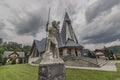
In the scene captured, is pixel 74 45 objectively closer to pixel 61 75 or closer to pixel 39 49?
pixel 39 49

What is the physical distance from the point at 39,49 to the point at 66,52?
32.1 feet

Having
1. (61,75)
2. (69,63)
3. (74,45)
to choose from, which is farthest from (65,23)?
(61,75)

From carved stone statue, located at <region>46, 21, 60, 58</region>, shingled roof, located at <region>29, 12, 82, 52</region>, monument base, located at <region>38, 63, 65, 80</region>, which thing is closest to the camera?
monument base, located at <region>38, 63, 65, 80</region>

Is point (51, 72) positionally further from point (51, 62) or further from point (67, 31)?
point (67, 31)

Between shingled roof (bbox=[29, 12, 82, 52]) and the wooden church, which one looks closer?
the wooden church

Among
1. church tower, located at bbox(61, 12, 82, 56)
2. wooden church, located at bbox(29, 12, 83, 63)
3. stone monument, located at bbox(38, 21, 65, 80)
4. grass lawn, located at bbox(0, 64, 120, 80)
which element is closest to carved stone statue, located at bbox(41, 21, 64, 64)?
stone monument, located at bbox(38, 21, 65, 80)

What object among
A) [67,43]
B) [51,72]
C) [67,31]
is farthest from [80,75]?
[67,31]

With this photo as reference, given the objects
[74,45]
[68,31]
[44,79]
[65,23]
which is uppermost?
[65,23]

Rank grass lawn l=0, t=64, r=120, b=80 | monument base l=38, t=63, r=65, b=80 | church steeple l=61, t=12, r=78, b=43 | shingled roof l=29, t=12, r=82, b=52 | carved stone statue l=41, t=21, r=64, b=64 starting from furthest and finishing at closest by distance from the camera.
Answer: church steeple l=61, t=12, r=78, b=43 < shingled roof l=29, t=12, r=82, b=52 < grass lawn l=0, t=64, r=120, b=80 < carved stone statue l=41, t=21, r=64, b=64 < monument base l=38, t=63, r=65, b=80

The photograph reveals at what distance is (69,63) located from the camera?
64.7ft

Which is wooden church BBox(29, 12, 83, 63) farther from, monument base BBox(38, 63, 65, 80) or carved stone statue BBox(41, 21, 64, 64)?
monument base BBox(38, 63, 65, 80)

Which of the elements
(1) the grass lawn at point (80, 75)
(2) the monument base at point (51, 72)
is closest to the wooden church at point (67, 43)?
(1) the grass lawn at point (80, 75)

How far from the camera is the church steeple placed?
87.9ft

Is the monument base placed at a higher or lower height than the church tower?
lower
